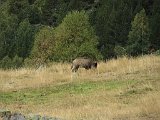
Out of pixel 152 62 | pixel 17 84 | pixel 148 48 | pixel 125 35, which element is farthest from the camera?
pixel 125 35

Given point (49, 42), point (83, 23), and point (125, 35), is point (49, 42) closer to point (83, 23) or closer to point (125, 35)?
point (83, 23)

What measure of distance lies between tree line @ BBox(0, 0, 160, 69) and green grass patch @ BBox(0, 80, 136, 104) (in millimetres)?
16818

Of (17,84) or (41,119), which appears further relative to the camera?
(17,84)

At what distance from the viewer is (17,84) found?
65.3 feet

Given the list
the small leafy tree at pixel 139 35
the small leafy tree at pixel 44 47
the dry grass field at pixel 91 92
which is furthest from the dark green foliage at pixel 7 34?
the dry grass field at pixel 91 92

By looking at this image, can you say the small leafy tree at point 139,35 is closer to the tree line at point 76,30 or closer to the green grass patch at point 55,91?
the tree line at point 76,30

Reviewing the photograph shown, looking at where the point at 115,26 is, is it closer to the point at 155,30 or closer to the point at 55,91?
the point at 155,30

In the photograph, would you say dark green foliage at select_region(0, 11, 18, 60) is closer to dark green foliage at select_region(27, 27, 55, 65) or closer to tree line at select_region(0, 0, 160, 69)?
tree line at select_region(0, 0, 160, 69)

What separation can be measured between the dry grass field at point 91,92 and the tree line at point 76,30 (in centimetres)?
1404

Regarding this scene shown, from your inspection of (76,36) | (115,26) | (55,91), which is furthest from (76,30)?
(55,91)

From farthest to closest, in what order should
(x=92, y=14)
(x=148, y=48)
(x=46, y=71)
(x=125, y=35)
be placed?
(x=92, y=14), (x=125, y=35), (x=148, y=48), (x=46, y=71)

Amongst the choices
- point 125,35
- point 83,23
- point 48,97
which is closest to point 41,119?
point 48,97

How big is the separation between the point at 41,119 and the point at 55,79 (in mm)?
8484

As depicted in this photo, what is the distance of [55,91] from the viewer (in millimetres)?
17516
